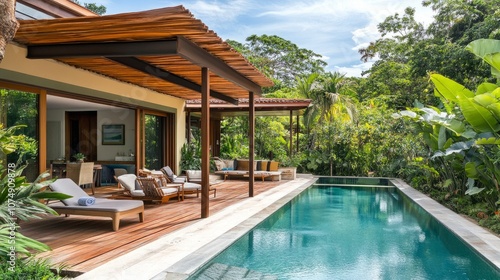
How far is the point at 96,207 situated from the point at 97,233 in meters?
0.45

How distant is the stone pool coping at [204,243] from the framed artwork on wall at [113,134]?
6907 mm

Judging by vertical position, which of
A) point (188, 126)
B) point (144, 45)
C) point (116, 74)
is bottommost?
point (188, 126)

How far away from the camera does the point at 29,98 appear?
8.23m

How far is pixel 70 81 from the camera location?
9.27 m

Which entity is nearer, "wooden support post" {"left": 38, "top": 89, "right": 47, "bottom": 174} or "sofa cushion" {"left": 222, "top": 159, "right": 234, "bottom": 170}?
"wooden support post" {"left": 38, "top": 89, "right": 47, "bottom": 174}

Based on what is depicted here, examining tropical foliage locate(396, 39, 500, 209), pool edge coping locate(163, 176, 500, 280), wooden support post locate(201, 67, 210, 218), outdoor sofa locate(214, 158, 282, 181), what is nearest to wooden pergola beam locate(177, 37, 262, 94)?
wooden support post locate(201, 67, 210, 218)

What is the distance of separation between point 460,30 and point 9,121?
60.3 feet

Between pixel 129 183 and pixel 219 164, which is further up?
pixel 219 164

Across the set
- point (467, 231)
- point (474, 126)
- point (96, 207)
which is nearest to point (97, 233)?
point (96, 207)

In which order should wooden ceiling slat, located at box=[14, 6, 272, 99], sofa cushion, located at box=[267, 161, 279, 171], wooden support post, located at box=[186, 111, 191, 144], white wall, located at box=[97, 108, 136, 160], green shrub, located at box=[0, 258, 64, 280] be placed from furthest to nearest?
wooden support post, located at box=[186, 111, 191, 144]
sofa cushion, located at box=[267, 161, 279, 171]
white wall, located at box=[97, 108, 136, 160]
wooden ceiling slat, located at box=[14, 6, 272, 99]
green shrub, located at box=[0, 258, 64, 280]

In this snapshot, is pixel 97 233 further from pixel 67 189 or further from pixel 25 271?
pixel 25 271

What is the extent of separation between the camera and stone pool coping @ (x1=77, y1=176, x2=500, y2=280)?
4.49m

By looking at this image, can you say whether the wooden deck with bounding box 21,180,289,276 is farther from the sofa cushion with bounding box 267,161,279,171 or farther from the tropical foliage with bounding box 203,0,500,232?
the sofa cushion with bounding box 267,161,279,171

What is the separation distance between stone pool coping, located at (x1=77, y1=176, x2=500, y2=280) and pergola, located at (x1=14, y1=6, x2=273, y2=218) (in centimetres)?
91
